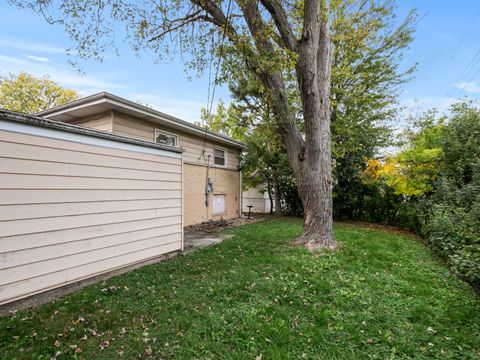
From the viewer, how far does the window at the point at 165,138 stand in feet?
26.0

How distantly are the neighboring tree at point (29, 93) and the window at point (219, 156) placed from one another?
18101 mm

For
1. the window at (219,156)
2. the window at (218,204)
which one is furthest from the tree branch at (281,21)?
the window at (218,204)

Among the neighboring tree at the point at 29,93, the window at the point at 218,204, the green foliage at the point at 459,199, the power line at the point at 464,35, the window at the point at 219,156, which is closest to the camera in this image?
the green foliage at the point at 459,199

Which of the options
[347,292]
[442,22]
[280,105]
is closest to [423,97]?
[442,22]

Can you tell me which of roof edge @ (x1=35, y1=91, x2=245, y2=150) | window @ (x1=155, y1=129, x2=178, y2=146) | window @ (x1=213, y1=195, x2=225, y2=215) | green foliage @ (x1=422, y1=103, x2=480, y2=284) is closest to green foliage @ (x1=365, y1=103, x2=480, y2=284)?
green foliage @ (x1=422, y1=103, x2=480, y2=284)

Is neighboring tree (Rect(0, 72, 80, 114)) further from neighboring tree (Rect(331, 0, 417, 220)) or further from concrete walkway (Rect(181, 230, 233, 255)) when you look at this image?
neighboring tree (Rect(331, 0, 417, 220))

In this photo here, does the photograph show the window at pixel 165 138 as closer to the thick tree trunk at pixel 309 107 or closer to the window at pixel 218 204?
the window at pixel 218 204

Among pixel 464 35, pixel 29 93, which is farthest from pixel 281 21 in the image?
pixel 29 93

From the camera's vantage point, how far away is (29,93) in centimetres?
2089

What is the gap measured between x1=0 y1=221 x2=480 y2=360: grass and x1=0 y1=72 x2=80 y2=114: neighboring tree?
23320 millimetres

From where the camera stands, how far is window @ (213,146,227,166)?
10312 millimetres

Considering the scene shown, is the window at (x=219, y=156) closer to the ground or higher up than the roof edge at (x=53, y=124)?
higher up

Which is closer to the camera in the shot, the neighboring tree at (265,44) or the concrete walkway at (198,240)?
the neighboring tree at (265,44)

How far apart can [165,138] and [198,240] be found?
358 cm
